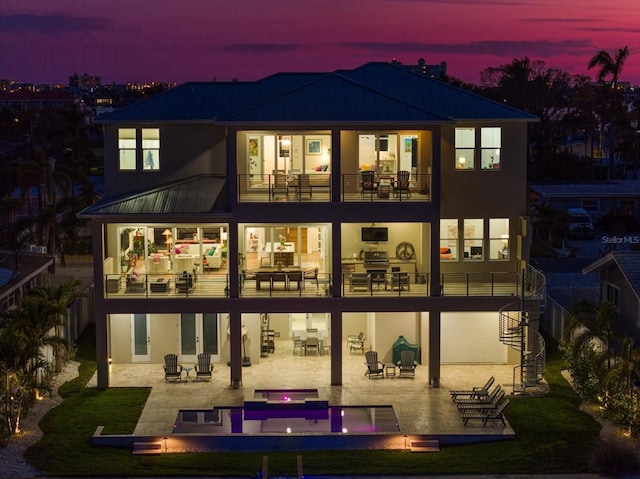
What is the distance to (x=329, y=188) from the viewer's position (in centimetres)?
3173

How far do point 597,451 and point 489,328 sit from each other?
32.2 ft

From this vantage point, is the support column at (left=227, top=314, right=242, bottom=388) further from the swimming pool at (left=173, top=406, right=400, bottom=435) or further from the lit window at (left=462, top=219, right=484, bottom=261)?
the lit window at (left=462, top=219, right=484, bottom=261)

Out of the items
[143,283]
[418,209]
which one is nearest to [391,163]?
[418,209]

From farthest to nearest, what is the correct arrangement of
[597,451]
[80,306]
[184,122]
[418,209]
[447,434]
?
1. [80,306]
2. [184,122]
3. [418,209]
4. [447,434]
5. [597,451]

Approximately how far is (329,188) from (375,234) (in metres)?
3.14

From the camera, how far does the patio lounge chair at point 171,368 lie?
3094cm

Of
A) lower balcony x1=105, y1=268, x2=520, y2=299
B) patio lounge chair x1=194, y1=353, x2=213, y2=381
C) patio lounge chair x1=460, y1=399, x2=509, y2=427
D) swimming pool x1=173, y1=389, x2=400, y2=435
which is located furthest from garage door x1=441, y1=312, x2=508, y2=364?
patio lounge chair x1=194, y1=353, x2=213, y2=381

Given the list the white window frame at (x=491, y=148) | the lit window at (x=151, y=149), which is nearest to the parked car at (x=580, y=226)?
the white window frame at (x=491, y=148)

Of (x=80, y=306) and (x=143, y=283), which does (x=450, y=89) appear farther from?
(x=80, y=306)

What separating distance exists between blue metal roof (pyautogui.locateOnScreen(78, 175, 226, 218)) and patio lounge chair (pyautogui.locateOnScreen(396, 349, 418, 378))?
773cm

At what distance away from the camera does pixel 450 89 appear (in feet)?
112

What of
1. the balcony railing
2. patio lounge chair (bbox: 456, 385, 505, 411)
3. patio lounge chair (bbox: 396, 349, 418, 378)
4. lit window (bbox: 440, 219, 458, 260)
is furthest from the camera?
lit window (bbox: 440, 219, 458, 260)

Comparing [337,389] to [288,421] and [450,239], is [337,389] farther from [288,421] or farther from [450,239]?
[450,239]

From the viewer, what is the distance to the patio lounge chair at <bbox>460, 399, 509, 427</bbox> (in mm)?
26781
